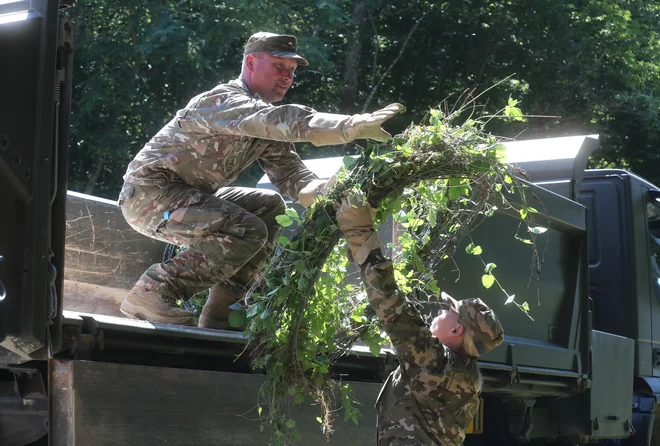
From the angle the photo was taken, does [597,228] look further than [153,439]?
Yes

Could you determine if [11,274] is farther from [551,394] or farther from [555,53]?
[555,53]

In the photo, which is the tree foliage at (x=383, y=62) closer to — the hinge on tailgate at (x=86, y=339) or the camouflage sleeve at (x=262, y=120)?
the camouflage sleeve at (x=262, y=120)

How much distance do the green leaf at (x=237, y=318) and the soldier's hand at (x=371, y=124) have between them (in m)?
0.81

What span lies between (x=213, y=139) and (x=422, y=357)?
4.06 feet

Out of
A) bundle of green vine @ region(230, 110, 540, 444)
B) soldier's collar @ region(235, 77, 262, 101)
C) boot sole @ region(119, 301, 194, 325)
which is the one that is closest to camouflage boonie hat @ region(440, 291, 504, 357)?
bundle of green vine @ region(230, 110, 540, 444)

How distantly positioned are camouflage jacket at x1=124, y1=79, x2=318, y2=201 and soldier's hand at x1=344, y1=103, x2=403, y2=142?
320 mm

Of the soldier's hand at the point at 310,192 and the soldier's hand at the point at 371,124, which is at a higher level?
the soldier's hand at the point at 371,124

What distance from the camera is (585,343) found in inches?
234

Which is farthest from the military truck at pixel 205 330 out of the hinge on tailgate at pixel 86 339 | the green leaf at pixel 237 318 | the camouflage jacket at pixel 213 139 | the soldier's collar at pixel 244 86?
the soldier's collar at pixel 244 86

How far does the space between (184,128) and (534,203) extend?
6.74ft

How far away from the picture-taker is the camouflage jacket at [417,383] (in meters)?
3.62

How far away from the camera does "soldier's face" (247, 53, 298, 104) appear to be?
420 centimetres

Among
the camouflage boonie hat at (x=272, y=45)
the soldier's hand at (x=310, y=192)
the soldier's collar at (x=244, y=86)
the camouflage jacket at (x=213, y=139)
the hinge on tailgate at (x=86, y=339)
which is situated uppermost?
the camouflage boonie hat at (x=272, y=45)

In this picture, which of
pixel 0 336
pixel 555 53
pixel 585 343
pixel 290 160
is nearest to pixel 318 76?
pixel 555 53
